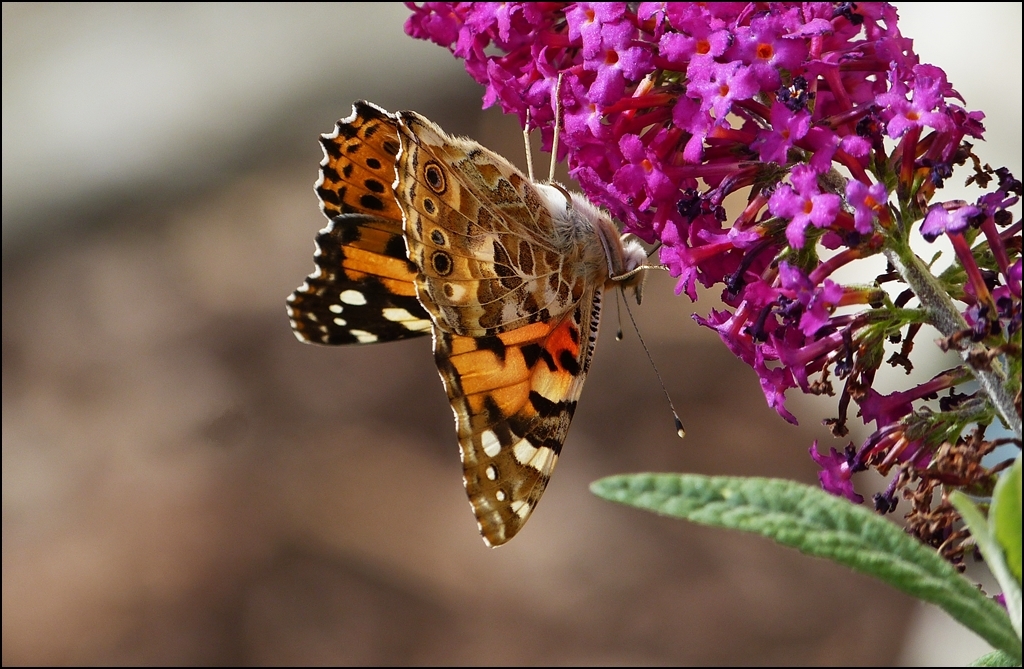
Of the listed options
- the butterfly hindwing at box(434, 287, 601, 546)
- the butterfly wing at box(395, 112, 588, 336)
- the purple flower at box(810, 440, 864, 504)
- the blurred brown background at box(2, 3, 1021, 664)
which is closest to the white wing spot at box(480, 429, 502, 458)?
the butterfly hindwing at box(434, 287, 601, 546)

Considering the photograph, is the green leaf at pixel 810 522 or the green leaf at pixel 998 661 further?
the green leaf at pixel 998 661

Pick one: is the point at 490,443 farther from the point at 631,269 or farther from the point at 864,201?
the point at 864,201

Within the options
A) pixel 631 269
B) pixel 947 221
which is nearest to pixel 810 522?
pixel 947 221

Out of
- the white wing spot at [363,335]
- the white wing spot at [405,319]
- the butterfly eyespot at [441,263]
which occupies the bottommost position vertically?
the white wing spot at [363,335]

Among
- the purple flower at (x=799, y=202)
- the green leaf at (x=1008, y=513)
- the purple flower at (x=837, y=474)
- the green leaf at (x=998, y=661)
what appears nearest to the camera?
the green leaf at (x=1008, y=513)

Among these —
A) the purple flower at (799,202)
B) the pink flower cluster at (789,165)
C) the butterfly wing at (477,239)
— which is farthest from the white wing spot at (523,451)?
the purple flower at (799,202)

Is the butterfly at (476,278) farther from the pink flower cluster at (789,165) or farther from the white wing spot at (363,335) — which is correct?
the pink flower cluster at (789,165)
